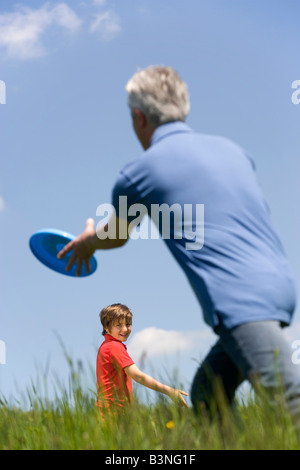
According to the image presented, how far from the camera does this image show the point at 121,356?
513 cm

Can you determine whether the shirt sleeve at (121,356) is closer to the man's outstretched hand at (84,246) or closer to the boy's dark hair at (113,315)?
the boy's dark hair at (113,315)

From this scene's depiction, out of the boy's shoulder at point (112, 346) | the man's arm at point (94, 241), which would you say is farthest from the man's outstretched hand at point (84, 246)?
the boy's shoulder at point (112, 346)

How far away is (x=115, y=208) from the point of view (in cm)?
313

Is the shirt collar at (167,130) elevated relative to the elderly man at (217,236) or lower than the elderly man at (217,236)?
elevated

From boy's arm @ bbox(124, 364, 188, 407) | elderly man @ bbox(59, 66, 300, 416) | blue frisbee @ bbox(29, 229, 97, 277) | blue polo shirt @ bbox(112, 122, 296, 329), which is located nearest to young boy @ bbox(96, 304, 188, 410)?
boy's arm @ bbox(124, 364, 188, 407)

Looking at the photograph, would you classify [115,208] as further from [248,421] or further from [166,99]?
[248,421]

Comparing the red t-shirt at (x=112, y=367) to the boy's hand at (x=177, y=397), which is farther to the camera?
the red t-shirt at (x=112, y=367)

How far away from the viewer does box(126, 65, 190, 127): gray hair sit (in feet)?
10.3

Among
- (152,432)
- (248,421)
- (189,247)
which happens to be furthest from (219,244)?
(152,432)

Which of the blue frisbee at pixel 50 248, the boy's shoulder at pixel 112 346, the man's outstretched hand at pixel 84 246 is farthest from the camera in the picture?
the boy's shoulder at pixel 112 346

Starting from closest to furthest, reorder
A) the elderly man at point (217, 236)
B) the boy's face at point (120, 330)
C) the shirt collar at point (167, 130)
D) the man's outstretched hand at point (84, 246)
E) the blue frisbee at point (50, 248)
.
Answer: the elderly man at point (217, 236), the shirt collar at point (167, 130), the man's outstretched hand at point (84, 246), the blue frisbee at point (50, 248), the boy's face at point (120, 330)

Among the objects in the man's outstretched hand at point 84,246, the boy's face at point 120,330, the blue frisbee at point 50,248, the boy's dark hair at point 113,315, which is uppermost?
the blue frisbee at point 50,248

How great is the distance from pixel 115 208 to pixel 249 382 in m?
1.07

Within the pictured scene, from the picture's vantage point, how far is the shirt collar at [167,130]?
10.2ft
